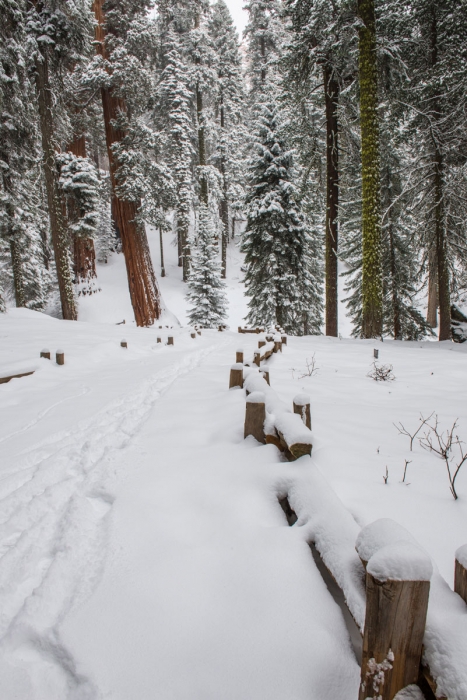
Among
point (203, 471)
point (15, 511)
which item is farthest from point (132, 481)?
point (15, 511)

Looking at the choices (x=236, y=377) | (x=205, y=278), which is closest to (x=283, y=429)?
(x=236, y=377)

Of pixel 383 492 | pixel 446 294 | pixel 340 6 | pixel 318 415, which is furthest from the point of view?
pixel 446 294

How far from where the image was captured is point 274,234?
15922 mm

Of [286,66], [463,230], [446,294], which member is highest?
[286,66]

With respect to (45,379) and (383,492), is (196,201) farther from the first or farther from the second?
(383,492)

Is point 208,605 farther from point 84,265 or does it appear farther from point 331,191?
point 84,265

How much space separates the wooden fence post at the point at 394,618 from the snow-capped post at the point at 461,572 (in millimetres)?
196

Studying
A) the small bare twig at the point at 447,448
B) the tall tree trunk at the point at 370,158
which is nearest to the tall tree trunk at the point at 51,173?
the tall tree trunk at the point at 370,158

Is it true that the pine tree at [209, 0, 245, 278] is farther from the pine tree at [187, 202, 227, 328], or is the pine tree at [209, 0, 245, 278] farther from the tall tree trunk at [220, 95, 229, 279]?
the pine tree at [187, 202, 227, 328]

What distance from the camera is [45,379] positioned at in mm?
5918

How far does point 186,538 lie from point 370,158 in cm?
1002

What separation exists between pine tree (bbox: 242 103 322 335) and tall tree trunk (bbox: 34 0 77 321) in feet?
25.5

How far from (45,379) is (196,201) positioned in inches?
913

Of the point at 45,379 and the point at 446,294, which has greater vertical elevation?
the point at 446,294
